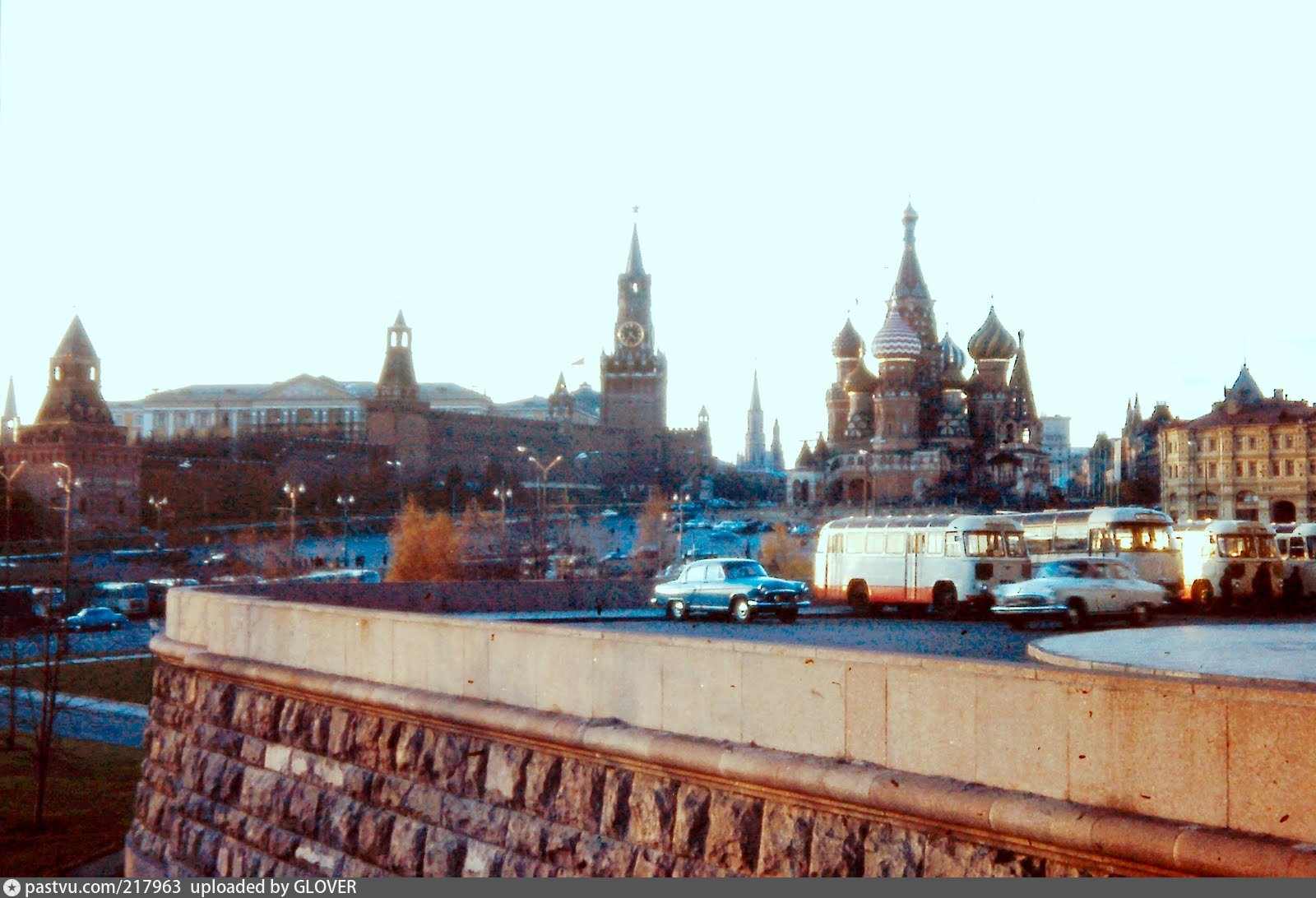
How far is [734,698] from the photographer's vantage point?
8.91 meters

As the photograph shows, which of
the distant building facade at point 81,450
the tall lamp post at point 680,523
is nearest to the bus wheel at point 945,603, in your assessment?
the tall lamp post at point 680,523

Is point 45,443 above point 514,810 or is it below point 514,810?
above

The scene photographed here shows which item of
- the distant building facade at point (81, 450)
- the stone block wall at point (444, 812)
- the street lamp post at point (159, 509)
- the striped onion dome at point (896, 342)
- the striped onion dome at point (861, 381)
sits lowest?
the stone block wall at point (444, 812)

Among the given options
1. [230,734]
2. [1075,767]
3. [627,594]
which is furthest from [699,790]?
[627,594]

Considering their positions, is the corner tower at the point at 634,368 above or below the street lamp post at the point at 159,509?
above

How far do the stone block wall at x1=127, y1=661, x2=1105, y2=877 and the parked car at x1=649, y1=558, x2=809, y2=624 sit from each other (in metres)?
9.95

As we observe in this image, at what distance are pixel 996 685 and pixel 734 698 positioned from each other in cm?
200

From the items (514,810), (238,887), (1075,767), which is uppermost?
(1075,767)

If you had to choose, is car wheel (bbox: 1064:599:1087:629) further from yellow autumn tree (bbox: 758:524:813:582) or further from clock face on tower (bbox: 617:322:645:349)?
clock face on tower (bbox: 617:322:645:349)

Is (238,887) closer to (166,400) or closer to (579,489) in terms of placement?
(579,489)

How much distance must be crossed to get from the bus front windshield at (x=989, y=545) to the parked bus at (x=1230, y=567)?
158 inches

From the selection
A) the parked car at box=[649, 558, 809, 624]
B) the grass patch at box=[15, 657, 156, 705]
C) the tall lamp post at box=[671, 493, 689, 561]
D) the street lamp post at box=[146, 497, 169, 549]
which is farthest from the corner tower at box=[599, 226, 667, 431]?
the parked car at box=[649, 558, 809, 624]

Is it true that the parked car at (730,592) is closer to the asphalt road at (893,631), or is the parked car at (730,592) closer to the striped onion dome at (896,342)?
the asphalt road at (893,631)

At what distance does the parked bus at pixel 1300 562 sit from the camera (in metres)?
29.1
